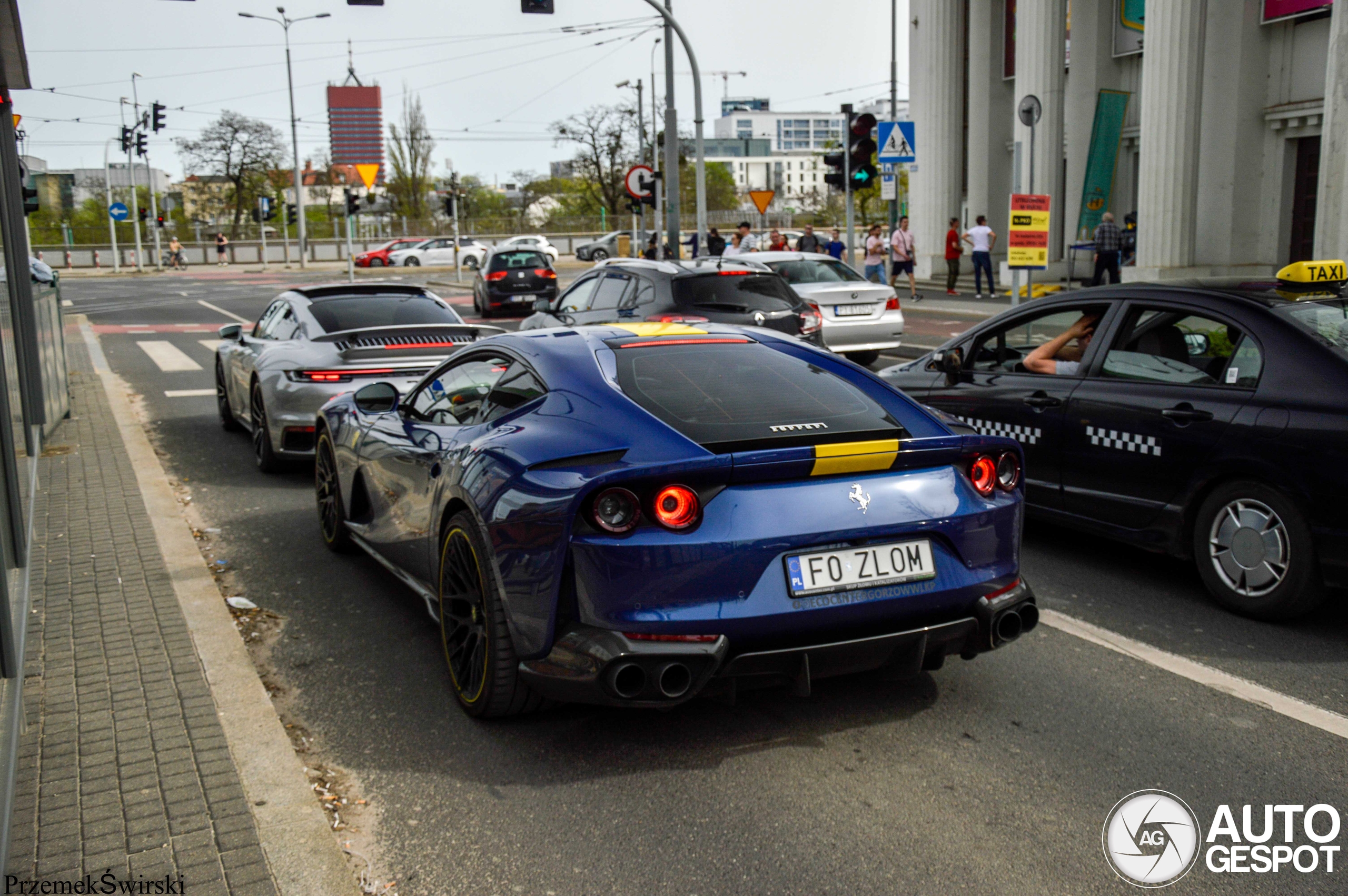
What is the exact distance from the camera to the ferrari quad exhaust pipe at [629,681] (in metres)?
3.67

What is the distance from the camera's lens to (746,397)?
439cm

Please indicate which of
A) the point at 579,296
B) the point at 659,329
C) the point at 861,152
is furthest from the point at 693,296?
the point at 861,152

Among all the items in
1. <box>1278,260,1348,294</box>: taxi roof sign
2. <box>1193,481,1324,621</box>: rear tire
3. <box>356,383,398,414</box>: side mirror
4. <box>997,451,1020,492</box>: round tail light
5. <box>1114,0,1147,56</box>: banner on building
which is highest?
<box>1114,0,1147,56</box>: banner on building

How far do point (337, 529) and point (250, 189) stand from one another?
76.2 metres

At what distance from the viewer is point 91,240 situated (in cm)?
6994

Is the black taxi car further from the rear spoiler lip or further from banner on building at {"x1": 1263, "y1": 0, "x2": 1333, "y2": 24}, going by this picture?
banner on building at {"x1": 1263, "y1": 0, "x2": 1333, "y2": 24}

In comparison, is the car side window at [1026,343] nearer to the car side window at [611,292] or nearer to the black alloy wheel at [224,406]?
the car side window at [611,292]

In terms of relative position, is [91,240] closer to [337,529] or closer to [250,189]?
[250,189]

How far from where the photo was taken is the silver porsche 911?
893cm

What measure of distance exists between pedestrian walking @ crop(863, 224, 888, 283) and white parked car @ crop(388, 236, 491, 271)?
33.0m

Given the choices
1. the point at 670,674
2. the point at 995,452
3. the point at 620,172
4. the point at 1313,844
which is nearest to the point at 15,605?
the point at 670,674

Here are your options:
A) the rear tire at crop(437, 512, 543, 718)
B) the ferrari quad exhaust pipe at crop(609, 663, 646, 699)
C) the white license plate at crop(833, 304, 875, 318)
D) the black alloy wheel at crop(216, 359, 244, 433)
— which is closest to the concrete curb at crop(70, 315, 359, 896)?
the rear tire at crop(437, 512, 543, 718)

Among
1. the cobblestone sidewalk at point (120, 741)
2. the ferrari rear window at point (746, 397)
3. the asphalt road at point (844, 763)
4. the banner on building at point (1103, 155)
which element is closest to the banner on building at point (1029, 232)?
the asphalt road at point (844, 763)

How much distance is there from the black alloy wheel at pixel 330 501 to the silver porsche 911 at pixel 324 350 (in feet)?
4.59
